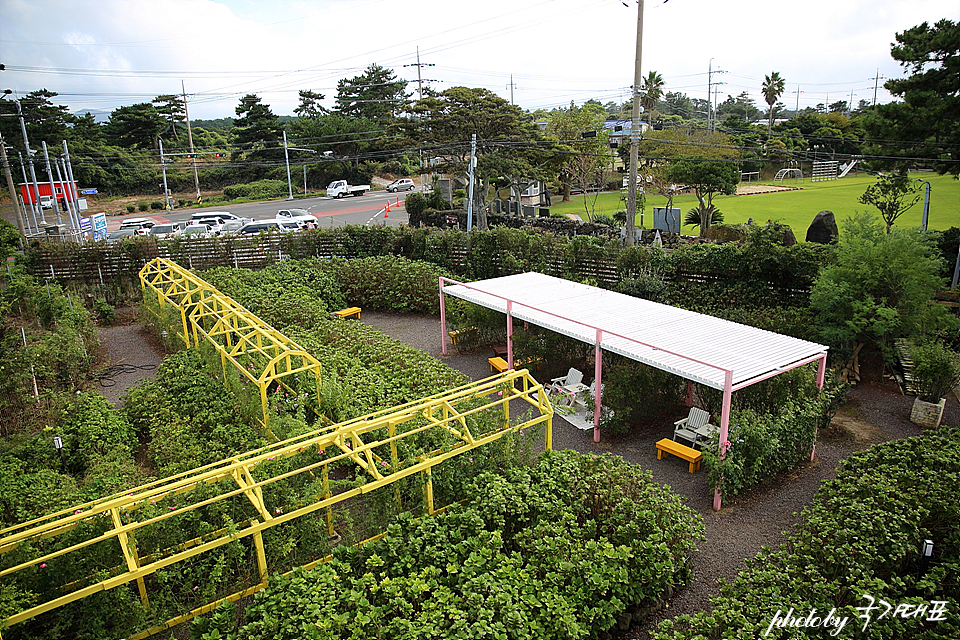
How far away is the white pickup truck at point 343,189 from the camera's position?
50.9 m

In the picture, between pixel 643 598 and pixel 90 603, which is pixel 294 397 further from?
Result: pixel 643 598

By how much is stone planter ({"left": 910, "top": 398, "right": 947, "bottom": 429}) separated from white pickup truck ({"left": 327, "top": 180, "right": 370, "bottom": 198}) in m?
46.7

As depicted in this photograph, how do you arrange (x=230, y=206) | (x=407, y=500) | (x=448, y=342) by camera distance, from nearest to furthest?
1. (x=407, y=500)
2. (x=448, y=342)
3. (x=230, y=206)

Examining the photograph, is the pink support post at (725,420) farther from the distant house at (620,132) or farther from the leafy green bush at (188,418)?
the distant house at (620,132)

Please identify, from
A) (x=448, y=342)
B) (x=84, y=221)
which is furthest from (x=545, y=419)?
(x=84, y=221)

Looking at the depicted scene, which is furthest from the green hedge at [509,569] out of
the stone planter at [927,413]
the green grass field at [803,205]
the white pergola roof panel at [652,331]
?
the green grass field at [803,205]

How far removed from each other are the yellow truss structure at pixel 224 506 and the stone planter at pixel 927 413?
725 centimetres

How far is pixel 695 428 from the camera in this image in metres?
9.57

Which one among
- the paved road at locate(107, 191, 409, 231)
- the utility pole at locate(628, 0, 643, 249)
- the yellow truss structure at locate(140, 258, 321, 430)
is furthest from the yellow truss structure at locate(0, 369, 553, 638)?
the paved road at locate(107, 191, 409, 231)

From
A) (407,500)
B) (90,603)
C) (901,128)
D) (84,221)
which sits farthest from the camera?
(84,221)

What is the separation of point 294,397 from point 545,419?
158 inches

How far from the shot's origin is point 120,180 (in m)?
52.6

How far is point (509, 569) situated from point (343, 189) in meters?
49.1

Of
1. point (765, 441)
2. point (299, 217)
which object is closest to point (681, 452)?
point (765, 441)
